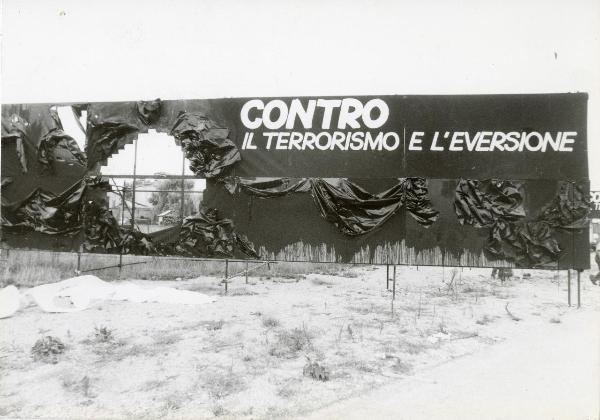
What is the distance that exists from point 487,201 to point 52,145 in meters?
9.18

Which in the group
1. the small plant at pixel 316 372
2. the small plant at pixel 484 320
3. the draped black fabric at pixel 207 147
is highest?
the draped black fabric at pixel 207 147

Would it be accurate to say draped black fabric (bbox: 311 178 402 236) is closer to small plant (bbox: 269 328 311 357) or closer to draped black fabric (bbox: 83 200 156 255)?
small plant (bbox: 269 328 311 357)

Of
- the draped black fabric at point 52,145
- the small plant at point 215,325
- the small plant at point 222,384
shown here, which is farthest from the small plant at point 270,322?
the draped black fabric at point 52,145

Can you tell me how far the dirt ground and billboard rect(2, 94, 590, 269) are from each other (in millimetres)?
1181

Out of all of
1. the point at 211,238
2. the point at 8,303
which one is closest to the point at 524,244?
the point at 211,238

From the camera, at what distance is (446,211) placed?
7816 mm

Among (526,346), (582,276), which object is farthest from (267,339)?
(582,276)

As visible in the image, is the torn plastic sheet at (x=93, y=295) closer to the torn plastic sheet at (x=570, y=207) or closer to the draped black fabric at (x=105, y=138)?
the draped black fabric at (x=105, y=138)

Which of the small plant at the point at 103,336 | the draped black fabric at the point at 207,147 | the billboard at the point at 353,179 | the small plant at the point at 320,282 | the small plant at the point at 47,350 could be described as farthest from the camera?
the small plant at the point at 320,282

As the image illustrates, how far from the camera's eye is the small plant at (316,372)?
4422 mm

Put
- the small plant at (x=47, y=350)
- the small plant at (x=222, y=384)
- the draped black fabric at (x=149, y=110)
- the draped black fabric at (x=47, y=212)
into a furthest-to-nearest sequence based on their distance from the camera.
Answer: the draped black fabric at (x=47, y=212) < the draped black fabric at (x=149, y=110) < the small plant at (x=47, y=350) < the small plant at (x=222, y=384)

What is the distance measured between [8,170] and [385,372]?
30.3ft

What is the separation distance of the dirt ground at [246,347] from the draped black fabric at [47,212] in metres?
2.27

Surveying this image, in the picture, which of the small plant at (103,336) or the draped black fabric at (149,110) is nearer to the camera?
the small plant at (103,336)
